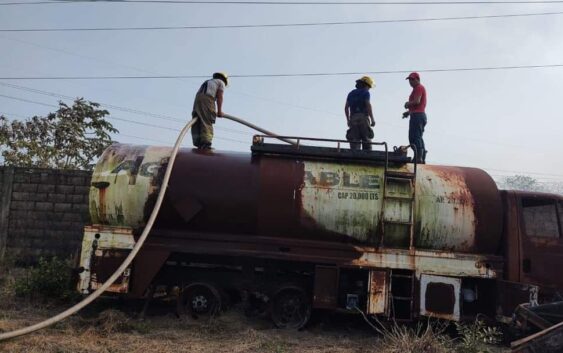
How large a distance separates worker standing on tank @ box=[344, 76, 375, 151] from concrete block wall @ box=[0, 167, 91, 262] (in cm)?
608

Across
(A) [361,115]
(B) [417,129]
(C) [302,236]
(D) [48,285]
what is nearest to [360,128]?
(A) [361,115]

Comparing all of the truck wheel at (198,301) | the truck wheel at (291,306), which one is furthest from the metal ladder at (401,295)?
the truck wheel at (198,301)

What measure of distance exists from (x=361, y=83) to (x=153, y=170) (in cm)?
439

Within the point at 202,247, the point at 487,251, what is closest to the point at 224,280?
the point at 202,247

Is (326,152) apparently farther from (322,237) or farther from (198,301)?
(198,301)

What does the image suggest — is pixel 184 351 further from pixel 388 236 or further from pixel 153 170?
pixel 388 236

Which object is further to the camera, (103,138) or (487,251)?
(103,138)

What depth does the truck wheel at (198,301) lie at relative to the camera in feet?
23.0

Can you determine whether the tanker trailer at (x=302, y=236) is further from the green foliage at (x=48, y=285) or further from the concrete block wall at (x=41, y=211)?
the concrete block wall at (x=41, y=211)

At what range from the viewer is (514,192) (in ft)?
23.9

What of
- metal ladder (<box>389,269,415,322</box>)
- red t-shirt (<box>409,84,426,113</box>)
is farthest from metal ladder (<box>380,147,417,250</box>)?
red t-shirt (<box>409,84,426,113</box>)

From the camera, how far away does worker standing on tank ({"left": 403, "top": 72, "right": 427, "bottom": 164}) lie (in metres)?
8.78

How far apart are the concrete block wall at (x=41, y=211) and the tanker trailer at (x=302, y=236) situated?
3.52 meters

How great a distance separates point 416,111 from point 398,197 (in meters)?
2.66
